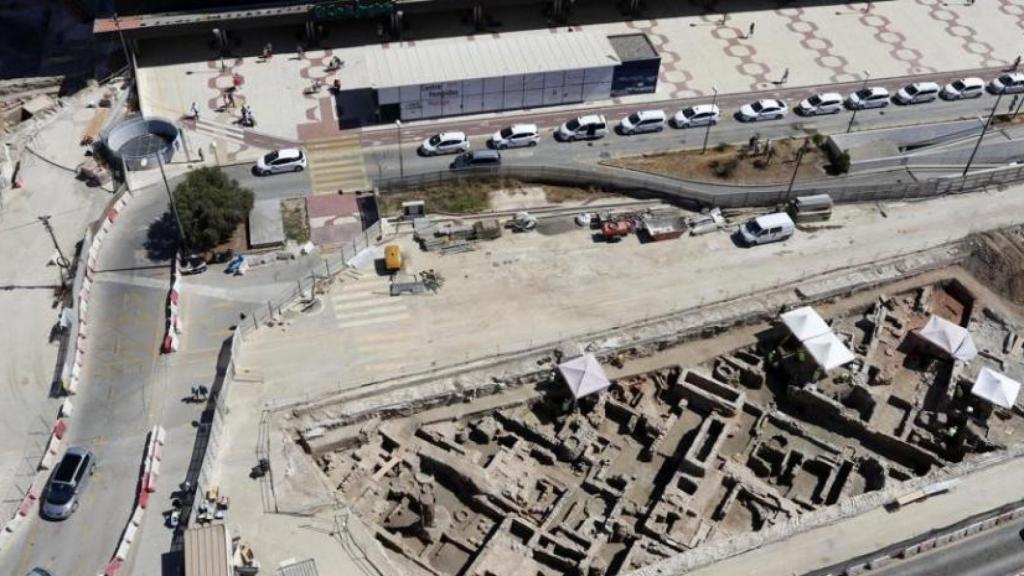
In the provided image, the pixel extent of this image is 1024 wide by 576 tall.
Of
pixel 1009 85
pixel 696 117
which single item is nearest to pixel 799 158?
pixel 696 117

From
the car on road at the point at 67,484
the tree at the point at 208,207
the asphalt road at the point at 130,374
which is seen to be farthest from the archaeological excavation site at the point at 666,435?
the tree at the point at 208,207

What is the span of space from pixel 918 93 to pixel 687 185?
31.4m

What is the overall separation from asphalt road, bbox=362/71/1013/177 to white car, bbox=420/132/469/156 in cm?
68

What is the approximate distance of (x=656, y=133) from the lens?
283 feet

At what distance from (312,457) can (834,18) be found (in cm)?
8345

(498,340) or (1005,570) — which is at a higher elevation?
(498,340)

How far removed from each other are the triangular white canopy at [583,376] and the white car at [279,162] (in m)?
34.3

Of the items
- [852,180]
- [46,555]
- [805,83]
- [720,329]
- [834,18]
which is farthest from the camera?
[834,18]

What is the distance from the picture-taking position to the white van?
75375 millimetres

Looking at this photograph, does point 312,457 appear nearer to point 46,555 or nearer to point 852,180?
point 46,555

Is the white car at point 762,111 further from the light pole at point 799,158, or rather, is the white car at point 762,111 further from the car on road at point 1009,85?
the car on road at point 1009,85

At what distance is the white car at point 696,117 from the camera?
86688mm

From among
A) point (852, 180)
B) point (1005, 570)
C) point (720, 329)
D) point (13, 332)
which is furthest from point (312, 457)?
point (852, 180)

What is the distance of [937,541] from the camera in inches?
2141
